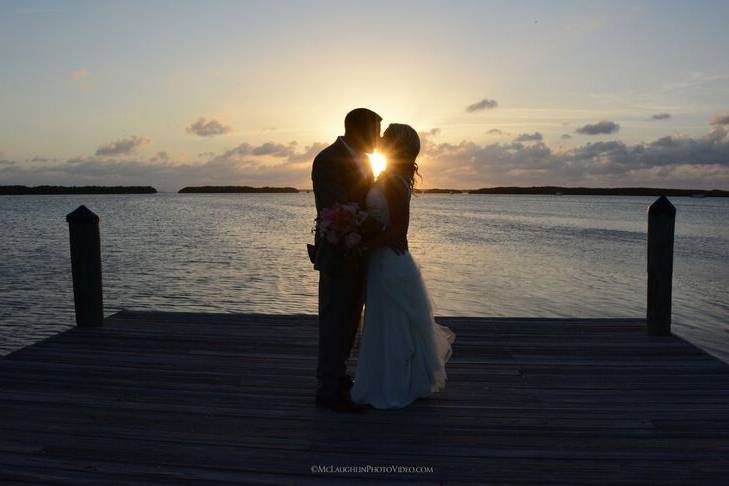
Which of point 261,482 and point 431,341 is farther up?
point 431,341

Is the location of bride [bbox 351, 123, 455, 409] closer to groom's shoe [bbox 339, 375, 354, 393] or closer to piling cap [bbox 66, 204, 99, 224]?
groom's shoe [bbox 339, 375, 354, 393]

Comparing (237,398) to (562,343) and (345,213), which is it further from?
(562,343)

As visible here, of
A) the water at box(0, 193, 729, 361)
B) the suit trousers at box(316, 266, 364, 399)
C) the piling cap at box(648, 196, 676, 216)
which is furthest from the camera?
the water at box(0, 193, 729, 361)

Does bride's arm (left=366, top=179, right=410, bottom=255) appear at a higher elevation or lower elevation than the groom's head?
lower

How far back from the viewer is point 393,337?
4.96 meters

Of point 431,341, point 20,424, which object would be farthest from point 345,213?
point 20,424

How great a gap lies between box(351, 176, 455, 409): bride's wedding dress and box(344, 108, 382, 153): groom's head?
886 mm

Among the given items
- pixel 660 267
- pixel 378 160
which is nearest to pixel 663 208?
pixel 660 267

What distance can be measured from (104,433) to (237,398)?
1097 mm

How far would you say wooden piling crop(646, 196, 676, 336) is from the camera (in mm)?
7469

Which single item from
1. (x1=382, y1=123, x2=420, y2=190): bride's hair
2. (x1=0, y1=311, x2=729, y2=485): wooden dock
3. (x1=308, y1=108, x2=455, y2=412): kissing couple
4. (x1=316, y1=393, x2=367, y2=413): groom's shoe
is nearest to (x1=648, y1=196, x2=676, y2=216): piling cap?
(x1=0, y1=311, x2=729, y2=485): wooden dock

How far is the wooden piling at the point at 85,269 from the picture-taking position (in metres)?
7.67

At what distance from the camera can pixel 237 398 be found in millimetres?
5164

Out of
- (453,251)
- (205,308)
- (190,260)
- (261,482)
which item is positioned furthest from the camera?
(453,251)
